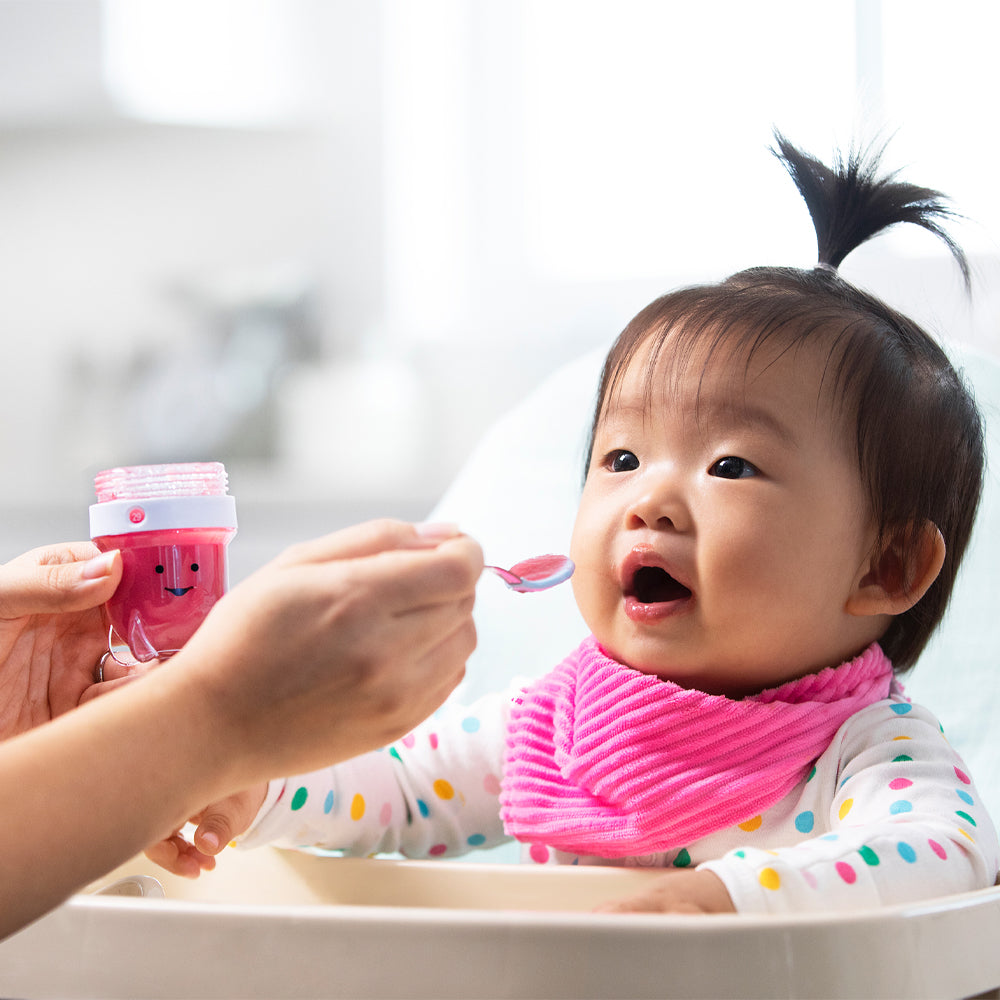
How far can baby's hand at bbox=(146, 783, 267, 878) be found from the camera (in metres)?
0.71

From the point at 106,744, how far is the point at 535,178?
204 centimetres

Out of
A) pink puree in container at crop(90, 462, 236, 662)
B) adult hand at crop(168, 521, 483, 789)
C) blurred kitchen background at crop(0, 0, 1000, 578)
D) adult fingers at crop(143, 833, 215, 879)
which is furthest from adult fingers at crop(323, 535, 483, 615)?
blurred kitchen background at crop(0, 0, 1000, 578)

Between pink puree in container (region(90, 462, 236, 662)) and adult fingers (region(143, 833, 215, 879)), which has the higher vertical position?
pink puree in container (region(90, 462, 236, 662))

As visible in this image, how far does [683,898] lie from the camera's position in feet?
1.65

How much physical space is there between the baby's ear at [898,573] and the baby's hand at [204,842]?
16.6 inches

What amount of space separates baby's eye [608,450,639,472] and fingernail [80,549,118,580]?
1.11 feet

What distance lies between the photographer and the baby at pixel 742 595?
2.32 ft

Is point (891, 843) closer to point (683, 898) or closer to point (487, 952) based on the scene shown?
point (683, 898)

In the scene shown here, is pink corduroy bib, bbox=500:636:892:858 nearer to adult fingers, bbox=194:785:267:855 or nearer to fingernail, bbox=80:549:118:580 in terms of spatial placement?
adult fingers, bbox=194:785:267:855

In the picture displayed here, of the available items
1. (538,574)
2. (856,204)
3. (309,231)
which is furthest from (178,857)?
(309,231)

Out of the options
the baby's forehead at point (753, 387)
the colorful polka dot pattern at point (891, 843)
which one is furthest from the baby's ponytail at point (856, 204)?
the colorful polka dot pattern at point (891, 843)

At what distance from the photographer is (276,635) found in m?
0.44

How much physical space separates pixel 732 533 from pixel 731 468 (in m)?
0.05

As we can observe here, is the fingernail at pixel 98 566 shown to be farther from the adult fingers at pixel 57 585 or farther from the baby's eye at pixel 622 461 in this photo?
the baby's eye at pixel 622 461
